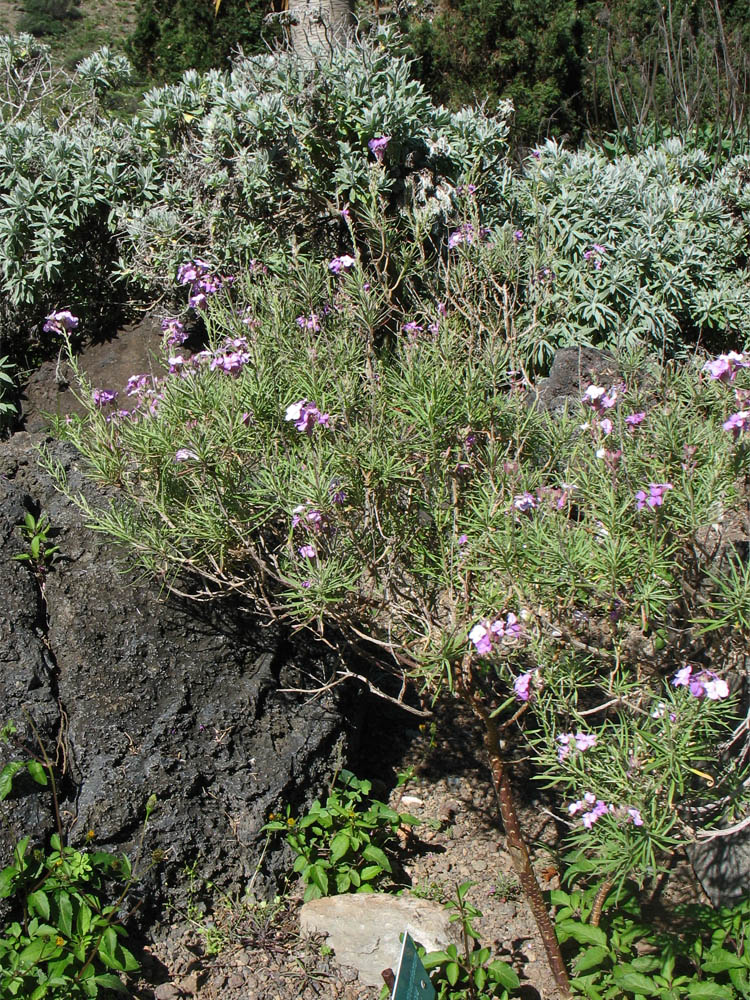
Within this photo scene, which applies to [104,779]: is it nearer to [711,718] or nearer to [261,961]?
[261,961]

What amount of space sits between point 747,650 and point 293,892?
5.45 ft

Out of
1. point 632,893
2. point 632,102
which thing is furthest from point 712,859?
point 632,102

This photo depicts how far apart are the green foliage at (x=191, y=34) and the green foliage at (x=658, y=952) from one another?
9.94 meters

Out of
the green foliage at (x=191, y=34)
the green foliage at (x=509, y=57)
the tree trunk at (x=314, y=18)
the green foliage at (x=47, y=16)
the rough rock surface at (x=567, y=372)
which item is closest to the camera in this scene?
the rough rock surface at (x=567, y=372)

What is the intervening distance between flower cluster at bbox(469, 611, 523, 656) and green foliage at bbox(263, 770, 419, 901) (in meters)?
1.10

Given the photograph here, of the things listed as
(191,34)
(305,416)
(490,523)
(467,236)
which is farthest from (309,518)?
(191,34)

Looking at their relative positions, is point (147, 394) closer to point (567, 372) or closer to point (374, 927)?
point (374, 927)

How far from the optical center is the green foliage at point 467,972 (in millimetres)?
2381

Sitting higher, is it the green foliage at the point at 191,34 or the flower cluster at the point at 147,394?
the green foliage at the point at 191,34

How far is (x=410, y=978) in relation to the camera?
6.49ft

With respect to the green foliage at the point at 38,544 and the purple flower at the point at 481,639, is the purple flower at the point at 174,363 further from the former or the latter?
the purple flower at the point at 481,639

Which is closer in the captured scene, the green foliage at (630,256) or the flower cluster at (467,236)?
the flower cluster at (467,236)

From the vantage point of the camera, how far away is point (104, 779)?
280cm

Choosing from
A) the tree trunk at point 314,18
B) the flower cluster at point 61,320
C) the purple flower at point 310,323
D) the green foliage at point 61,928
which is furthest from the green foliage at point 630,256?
the green foliage at point 61,928
